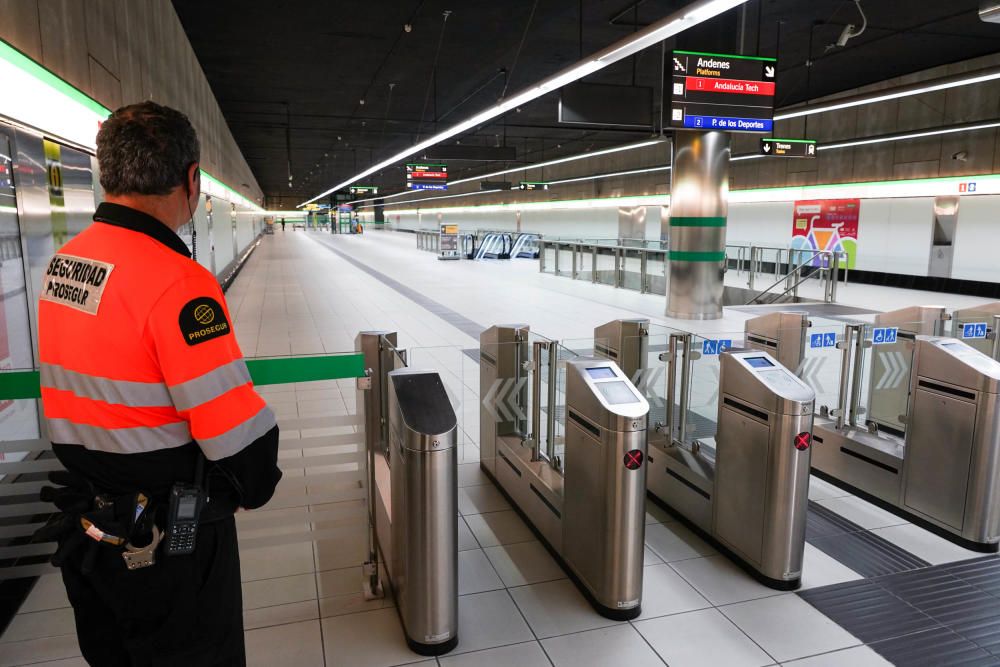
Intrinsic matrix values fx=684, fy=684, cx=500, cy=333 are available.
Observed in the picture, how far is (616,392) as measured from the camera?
2.76 metres

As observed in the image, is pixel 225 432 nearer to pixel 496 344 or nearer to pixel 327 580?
pixel 327 580

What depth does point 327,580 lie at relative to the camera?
2965 millimetres

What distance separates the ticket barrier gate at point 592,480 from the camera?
265 cm

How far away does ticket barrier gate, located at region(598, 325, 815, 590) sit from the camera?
2934 mm

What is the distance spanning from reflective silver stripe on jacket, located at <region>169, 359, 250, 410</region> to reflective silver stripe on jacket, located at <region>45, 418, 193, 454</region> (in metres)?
0.09

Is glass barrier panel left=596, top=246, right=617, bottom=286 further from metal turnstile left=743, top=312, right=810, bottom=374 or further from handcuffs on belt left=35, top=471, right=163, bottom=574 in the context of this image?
handcuffs on belt left=35, top=471, right=163, bottom=574

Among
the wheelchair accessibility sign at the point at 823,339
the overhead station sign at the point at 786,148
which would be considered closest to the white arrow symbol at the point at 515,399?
the wheelchair accessibility sign at the point at 823,339

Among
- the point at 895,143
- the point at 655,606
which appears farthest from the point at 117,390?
the point at 895,143

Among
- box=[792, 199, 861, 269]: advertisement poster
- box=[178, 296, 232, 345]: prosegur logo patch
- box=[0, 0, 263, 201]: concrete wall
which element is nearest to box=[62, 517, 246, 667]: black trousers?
box=[178, 296, 232, 345]: prosegur logo patch

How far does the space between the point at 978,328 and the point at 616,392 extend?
9.75ft

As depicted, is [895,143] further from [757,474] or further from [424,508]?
[424,508]

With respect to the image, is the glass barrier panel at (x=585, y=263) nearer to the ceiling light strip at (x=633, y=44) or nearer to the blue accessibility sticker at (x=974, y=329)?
the ceiling light strip at (x=633, y=44)

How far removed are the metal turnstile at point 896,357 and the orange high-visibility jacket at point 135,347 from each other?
4.00 meters

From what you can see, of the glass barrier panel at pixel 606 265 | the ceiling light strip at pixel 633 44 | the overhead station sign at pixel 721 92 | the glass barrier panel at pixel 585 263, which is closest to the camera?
the ceiling light strip at pixel 633 44
